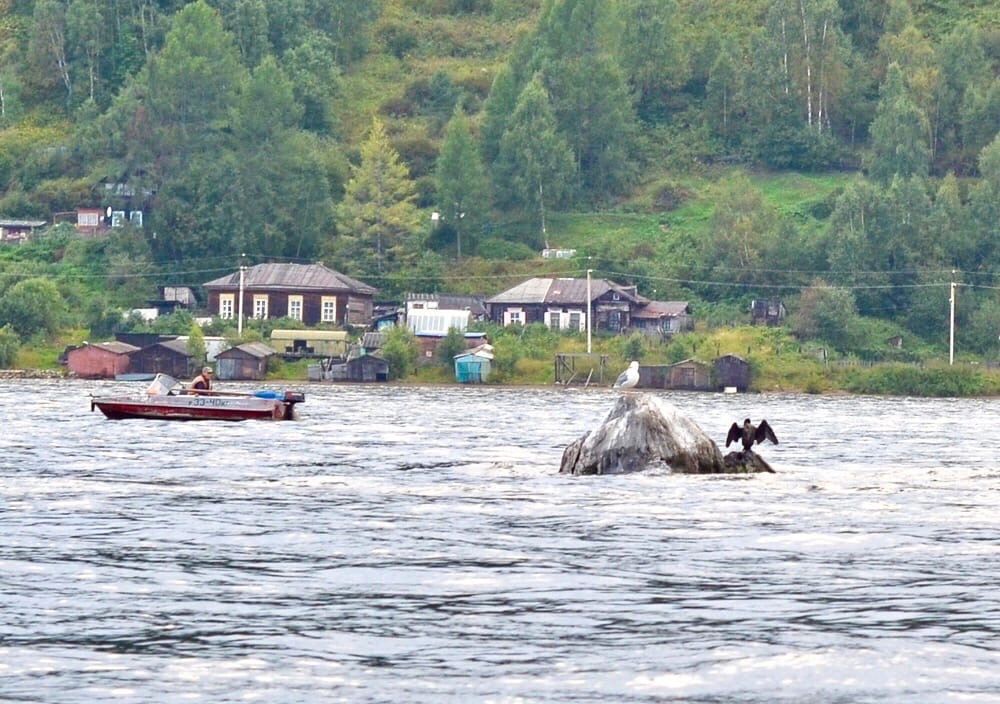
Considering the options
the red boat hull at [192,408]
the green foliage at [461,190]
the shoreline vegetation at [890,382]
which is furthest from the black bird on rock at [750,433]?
the green foliage at [461,190]

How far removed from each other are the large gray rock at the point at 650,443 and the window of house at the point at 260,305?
317 ft

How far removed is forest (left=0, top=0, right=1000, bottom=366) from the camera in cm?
13125

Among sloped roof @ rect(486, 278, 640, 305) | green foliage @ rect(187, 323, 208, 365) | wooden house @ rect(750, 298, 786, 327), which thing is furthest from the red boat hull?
wooden house @ rect(750, 298, 786, 327)

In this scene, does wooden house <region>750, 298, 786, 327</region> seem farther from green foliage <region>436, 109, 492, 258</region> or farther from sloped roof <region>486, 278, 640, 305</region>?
green foliage <region>436, 109, 492, 258</region>

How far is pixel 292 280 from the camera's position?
133250 mm

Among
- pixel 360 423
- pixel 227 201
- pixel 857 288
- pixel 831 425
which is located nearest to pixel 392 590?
pixel 360 423

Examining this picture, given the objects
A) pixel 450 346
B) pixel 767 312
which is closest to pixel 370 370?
pixel 450 346

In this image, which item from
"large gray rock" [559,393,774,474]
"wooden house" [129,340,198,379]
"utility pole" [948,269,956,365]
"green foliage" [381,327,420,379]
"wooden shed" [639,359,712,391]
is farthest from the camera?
"utility pole" [948,269,956,365]

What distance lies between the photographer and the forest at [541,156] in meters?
131

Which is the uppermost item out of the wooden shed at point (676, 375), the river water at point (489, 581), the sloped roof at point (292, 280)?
the sloped roof at point (292, 280)

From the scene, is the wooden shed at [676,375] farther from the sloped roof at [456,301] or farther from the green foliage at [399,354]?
the sloped roof at [456,301]

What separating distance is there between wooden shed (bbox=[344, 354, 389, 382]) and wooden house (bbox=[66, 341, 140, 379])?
14.2 meters

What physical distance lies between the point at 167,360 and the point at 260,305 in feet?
49.7

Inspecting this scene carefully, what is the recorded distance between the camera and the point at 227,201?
462 feet
